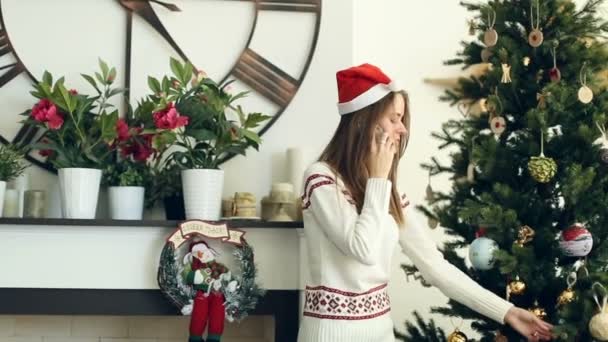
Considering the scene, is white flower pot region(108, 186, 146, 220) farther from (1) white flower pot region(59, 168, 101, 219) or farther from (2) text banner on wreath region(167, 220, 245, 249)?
(2) text banner on wreath region(167, 220, 245, 249)

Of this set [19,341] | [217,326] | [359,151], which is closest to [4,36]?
[19,341]

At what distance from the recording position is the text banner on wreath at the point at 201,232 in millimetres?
2127

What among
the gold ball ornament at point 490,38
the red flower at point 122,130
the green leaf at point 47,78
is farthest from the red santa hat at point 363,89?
the green leaf at point 47,78

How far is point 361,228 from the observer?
5.32ft

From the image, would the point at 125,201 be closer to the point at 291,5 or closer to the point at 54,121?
the point at 54,121

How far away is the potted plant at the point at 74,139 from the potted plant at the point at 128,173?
0.13ft

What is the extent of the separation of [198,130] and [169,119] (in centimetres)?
11

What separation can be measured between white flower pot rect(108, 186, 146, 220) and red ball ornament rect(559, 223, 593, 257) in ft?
3.95

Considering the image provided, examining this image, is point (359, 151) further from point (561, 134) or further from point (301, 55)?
point (301, 55)

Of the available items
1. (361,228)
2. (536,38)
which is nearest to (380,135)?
(361,228)

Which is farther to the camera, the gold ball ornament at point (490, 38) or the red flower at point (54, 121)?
the red flower at point (54, 121)

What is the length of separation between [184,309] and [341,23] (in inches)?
42.5

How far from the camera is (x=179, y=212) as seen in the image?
7.41 feet

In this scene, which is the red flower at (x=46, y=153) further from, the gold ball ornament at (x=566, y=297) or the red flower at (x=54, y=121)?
the gold ball ornament at (x=566, y=297)
